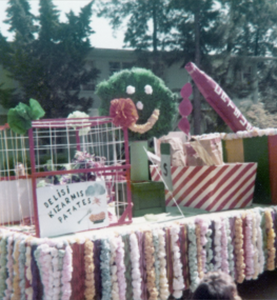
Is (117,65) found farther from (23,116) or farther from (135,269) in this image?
(135,269)

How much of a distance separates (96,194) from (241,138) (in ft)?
7.98

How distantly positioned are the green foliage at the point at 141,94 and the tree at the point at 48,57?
5.56 meters

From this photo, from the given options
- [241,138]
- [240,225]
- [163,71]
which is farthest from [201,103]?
[240,225]

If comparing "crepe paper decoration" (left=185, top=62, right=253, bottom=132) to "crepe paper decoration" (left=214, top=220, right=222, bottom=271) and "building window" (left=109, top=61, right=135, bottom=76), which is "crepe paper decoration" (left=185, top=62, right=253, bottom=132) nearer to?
"crepe paper decoration" (left=214, top=220, right=222, bottom=271)

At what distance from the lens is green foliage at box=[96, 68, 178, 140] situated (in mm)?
13984

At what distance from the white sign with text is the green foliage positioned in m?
10.4

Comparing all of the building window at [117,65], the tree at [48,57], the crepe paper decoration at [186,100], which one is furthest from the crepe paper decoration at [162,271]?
the building window at [117,65]

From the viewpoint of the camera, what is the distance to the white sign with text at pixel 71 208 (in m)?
3.45

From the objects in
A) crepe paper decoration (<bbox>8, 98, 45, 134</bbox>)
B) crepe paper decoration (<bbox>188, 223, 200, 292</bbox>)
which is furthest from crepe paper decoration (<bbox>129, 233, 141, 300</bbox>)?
crepe paper decoration (<bbox>8, 98, 45, 134</bbox>)

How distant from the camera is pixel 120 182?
442 centimetres

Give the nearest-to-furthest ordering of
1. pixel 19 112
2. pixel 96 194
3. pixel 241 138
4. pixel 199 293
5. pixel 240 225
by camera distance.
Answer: pixel 199 293 → pixel 19 112 → pixel 96 194 → pixel 240 225 → pixel 241 138

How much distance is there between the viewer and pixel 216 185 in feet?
14.9

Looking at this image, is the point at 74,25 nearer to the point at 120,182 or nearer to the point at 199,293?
the point at 120,182

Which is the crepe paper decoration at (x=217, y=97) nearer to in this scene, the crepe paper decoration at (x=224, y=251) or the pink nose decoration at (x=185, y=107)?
the pink nose decoration at (x=185, y=107)
